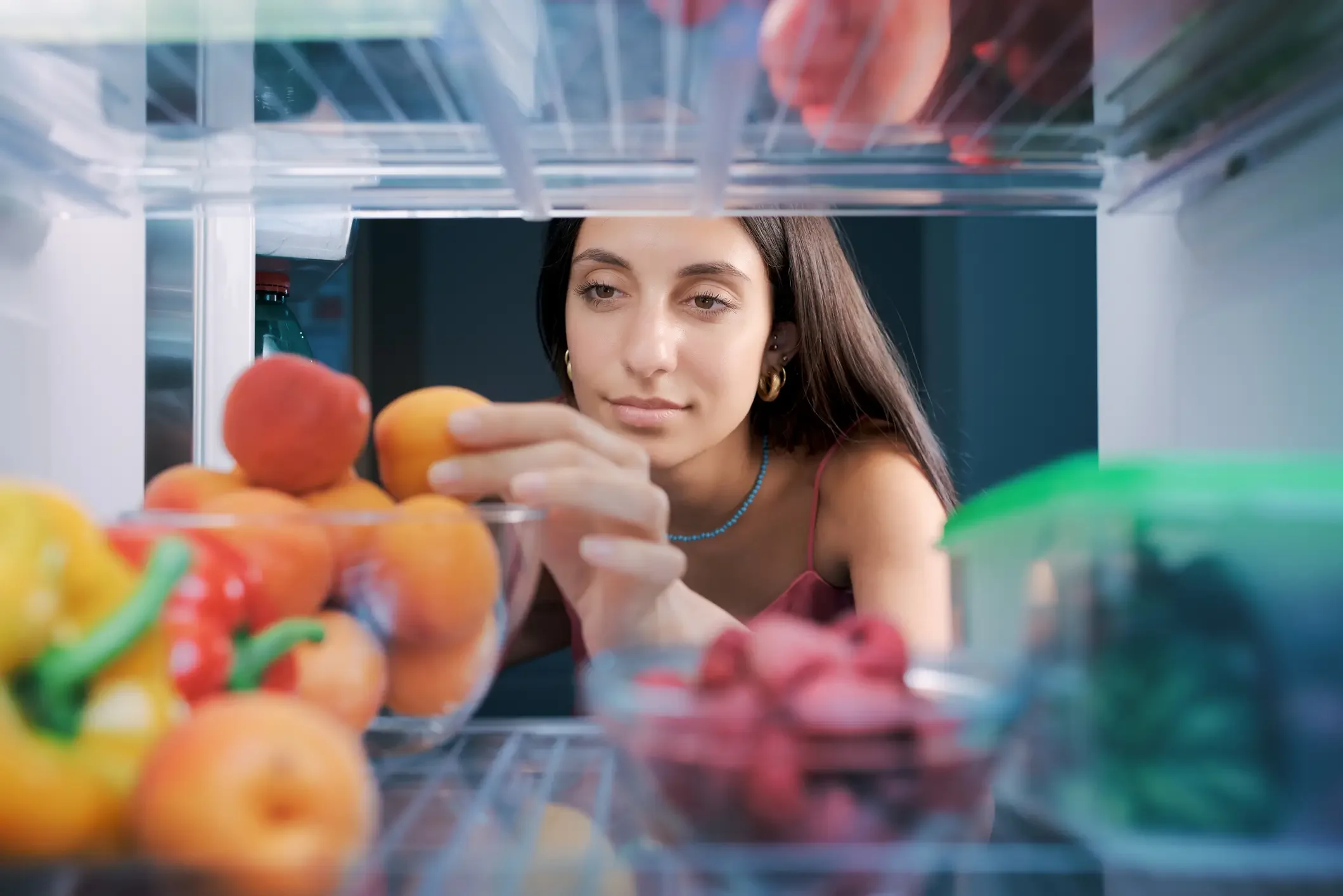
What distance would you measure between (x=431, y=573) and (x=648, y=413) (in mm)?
770

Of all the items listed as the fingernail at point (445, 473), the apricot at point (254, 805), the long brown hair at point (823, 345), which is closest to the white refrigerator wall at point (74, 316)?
the fingernail at point (445, 473)

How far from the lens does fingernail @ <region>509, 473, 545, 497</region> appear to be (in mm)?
616

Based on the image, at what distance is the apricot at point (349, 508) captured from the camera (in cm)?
A: 49

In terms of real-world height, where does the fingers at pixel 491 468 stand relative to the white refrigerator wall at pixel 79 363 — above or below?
below

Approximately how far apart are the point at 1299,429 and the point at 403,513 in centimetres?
48

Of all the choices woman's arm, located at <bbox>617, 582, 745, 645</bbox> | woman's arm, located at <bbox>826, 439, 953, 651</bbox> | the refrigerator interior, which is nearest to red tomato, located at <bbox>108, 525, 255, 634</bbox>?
the refrigerator interior

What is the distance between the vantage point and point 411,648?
1.70 feet

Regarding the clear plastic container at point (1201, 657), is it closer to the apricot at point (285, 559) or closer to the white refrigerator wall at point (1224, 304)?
the white refrigerator wall at point (1224, 304)

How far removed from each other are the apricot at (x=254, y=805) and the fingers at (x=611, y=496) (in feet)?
0.96

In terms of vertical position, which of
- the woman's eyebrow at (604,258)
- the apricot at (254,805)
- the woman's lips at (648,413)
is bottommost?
the apricot at (254,805)

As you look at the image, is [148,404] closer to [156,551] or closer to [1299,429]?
[156,551]

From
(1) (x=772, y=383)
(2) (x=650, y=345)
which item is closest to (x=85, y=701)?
(2) (x=650, y=345)

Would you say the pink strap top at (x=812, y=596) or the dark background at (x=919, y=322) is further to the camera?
the dark background at (x=919, y=322)

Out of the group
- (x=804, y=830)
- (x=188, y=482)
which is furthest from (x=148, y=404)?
(x=804, y=830)
